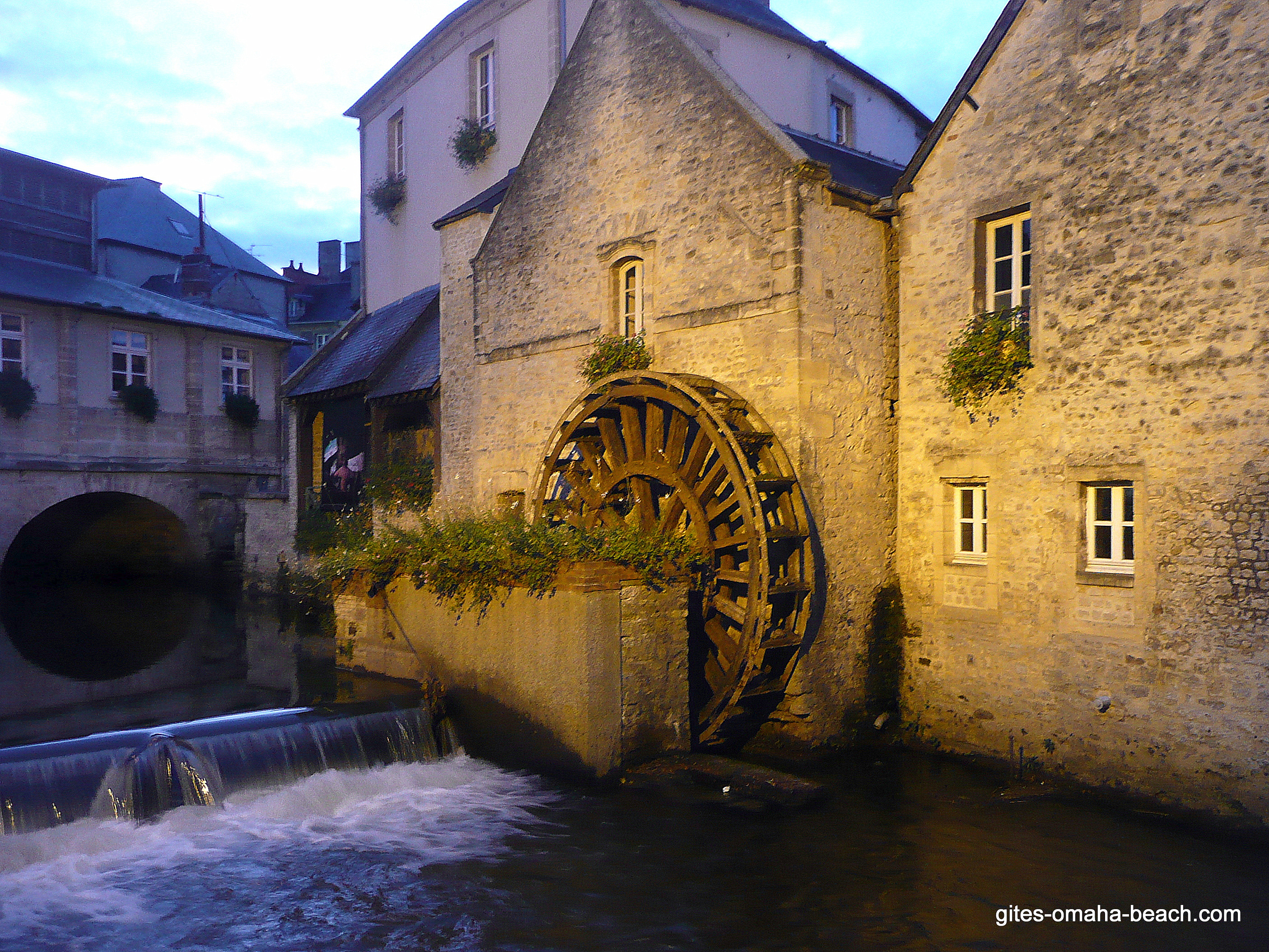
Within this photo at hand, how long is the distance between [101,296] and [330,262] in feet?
52.8

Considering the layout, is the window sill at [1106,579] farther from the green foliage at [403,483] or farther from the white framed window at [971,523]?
the green foliage at [403,483]

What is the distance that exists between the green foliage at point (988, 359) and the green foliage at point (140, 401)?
17785 mm

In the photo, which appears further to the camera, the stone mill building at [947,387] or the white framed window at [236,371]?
the white framed window at [236,371]

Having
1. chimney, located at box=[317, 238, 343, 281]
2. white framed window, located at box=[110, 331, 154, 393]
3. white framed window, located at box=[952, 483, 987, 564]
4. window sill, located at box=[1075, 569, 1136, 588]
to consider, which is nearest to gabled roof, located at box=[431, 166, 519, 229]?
white framed window, located at box=[952, 483, 987, 564]

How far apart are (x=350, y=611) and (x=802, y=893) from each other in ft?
20.1

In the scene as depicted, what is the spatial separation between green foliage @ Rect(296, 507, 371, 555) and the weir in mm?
6717

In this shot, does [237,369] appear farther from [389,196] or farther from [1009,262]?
[1009,262]

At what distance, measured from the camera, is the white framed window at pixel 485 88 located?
17469mm

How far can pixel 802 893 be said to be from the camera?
236 inches

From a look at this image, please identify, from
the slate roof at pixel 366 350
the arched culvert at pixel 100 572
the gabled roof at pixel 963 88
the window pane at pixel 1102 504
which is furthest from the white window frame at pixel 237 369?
the window pane at pixel 1102 504

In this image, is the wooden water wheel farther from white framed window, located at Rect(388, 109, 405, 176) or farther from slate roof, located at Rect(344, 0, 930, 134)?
white framed window, located at Rect(388, 109, 405, 176)

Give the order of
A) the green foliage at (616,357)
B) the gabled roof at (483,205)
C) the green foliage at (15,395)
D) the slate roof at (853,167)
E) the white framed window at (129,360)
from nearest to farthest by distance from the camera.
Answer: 1. the slate roof at (853,167)
2. the green foliage at (616,357)
3. the gabled roof at (483,205)
4. the green foliage at (15,395)
5. the white framed window at (129,360)

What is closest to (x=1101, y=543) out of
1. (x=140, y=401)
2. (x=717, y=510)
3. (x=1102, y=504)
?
(x=1102, y=504)

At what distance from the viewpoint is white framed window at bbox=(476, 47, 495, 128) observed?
17469 millimetres
